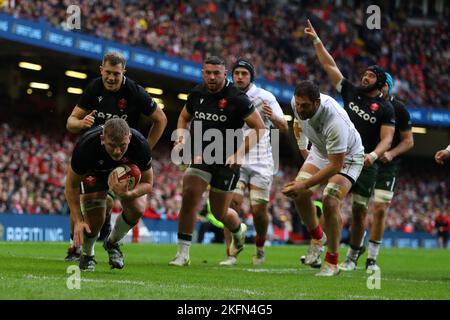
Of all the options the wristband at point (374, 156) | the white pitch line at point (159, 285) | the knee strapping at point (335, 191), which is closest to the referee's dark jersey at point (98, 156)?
the white pitch line at point (159, 285)

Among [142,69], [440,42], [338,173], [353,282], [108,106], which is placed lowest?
[353,282]

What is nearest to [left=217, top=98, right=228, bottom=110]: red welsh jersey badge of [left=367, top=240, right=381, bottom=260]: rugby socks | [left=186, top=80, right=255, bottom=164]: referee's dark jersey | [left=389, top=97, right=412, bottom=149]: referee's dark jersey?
[left=186, top=80, right=255, bottom=164]: referee's dark jersey

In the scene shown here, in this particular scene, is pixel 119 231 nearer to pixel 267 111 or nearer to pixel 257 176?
pixel 267 111

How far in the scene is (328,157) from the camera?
9922 mm

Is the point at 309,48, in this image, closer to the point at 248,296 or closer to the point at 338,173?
the point at 338,173

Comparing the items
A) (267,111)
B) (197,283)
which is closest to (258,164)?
(267,111)

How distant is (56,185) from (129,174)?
16717mm

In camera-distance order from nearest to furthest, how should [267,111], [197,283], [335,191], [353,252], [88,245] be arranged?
[197,283] → [88,245] → [335,191] → [267,111] → [353,252]

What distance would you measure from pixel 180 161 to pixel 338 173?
226cm

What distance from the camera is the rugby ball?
8609 mm

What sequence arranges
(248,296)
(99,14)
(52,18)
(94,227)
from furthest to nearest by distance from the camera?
1. (99,14)
2. (52,18)
3. (94,227)
4. (248,296)

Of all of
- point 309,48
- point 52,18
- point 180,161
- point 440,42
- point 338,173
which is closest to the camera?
point 338,173
